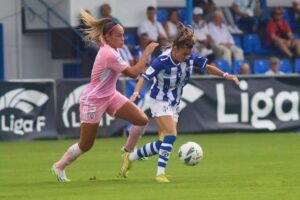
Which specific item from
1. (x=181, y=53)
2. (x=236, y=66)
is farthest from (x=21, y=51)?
(x=181, y=53)

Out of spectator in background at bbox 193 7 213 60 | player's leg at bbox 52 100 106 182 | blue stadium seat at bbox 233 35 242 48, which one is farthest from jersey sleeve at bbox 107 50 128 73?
blue stadium seat at bbox 233 35 242 48

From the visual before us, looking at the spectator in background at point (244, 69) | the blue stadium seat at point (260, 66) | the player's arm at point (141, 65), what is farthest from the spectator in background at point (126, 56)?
the player's arm at point (141, 65)

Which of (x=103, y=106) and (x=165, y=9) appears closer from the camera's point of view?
(x=103, y=106)

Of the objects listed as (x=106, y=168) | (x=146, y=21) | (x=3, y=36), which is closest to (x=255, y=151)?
(x=106, y=168)

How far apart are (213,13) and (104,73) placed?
51.5 ft

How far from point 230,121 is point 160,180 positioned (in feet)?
35.3

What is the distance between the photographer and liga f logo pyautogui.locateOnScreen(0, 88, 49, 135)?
22.8m

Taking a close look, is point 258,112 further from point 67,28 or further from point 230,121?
point 67,28

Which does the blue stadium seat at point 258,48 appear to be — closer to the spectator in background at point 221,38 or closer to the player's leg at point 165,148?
the spectator in background at point 221,38

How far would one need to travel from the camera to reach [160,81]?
14555 millimetres

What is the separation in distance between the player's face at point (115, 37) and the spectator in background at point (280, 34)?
1622cm

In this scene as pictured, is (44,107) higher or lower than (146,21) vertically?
lower

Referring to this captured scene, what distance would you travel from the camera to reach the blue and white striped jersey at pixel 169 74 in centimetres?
1442

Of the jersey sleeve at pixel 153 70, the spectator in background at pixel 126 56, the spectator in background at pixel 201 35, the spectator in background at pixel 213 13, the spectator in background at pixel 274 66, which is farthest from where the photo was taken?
the spectator in background at pixel 213 13
